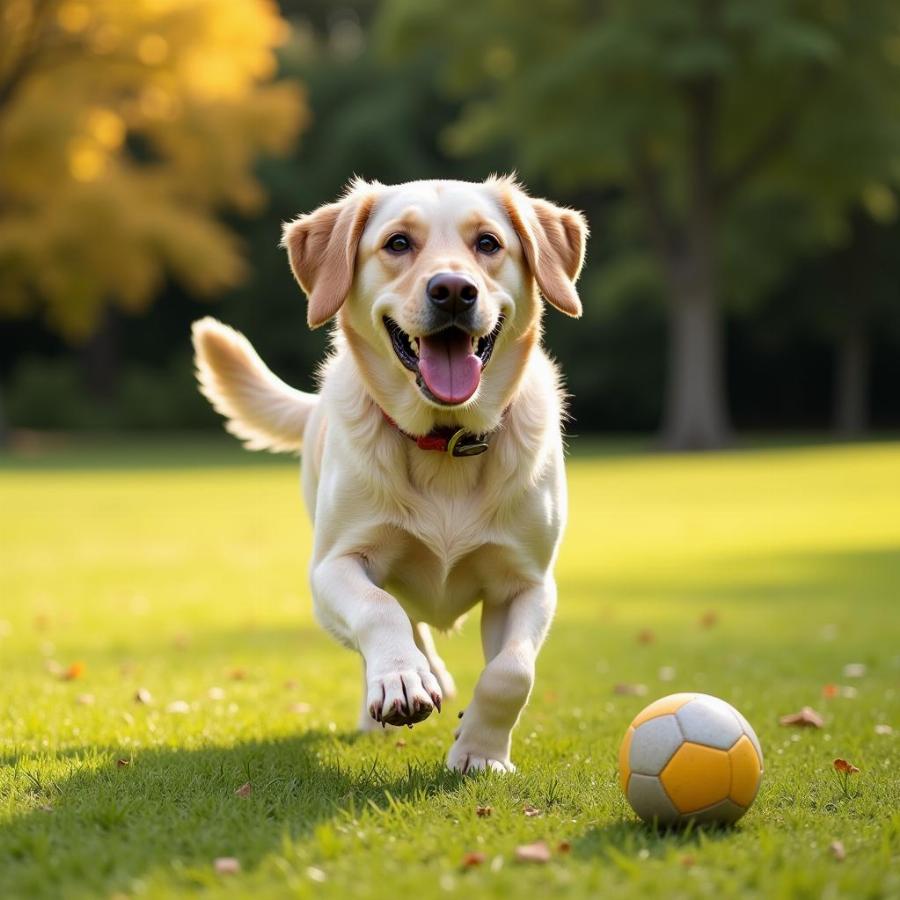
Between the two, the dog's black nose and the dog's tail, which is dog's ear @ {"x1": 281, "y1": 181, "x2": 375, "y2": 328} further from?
the dog's tail

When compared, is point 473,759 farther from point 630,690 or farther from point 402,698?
point 630,690

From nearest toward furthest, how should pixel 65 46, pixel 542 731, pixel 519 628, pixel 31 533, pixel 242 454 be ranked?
pixel 519 628 → pixel 542 731 → pixel 31 533 → pixel 242 454 → pixel 65 46

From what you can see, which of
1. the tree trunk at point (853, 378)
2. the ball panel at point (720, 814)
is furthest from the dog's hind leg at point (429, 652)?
the tree trunk at point (853, 378)

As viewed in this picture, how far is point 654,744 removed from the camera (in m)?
3.87

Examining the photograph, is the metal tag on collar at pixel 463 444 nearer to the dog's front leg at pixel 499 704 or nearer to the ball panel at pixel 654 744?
the dog's front leg at pixel 499 704

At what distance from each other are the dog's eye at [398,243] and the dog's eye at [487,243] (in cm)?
25

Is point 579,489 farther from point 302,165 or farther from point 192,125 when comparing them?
point 302,165

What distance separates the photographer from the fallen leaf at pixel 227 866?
128 inches

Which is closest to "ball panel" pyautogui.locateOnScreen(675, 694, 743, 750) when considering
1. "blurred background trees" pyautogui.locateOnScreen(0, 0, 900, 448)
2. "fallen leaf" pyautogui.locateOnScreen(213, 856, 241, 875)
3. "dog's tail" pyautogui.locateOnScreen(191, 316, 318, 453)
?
"fallen leaf" pyautogui.locateOnScreen(213, 856, 241, 875)

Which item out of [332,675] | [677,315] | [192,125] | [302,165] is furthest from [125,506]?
[302,165]

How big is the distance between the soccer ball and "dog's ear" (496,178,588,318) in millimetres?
1704

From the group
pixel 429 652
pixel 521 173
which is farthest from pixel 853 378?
pixel 429 652

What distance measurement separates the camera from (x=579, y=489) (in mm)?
20469

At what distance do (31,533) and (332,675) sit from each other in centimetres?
837
